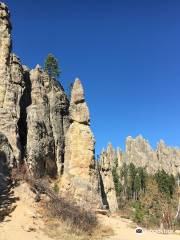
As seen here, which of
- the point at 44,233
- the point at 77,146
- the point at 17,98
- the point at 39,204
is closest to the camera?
the point at 44,233

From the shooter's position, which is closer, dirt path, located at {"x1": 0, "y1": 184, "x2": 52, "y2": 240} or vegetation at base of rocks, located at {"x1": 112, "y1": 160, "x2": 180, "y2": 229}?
dirt path, located at {"x1": 0, "y1": 184, "x2": 52, "y2": 240}

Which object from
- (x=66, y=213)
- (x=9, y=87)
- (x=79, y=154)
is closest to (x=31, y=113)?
(x=9, y=87)

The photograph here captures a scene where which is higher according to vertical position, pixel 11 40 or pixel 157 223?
pixel 11 40

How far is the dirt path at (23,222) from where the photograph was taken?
16.4 metres

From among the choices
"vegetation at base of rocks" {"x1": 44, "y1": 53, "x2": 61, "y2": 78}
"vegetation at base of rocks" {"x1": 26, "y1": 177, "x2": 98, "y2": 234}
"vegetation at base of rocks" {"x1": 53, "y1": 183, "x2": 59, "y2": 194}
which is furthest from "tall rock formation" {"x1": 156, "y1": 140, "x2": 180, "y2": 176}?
"vegetation at base of rocks" {"x1": 26, "y1": 177, "x2": 98, "y2": 234}

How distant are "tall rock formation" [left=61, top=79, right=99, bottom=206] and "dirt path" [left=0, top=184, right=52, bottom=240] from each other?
31.8 ft

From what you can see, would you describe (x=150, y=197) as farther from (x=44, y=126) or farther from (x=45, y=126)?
(x=44, y=126)

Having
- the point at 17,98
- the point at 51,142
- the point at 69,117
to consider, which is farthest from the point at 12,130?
the point at 69,117

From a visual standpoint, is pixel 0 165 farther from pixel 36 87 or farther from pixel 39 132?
pixel 36 87

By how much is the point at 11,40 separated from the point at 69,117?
910cm

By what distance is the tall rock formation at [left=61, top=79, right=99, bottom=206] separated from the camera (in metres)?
31.0

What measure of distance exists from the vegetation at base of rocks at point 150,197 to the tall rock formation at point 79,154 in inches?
236

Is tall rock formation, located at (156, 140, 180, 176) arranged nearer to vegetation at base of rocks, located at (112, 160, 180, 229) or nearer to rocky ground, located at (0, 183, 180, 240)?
vegetation at base of rocks, located at (112, 160, 180, 229)

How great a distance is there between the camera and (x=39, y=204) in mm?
20797
